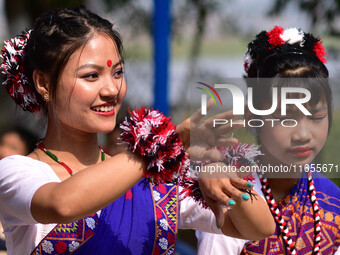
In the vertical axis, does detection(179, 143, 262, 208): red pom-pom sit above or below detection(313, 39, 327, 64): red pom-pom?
below

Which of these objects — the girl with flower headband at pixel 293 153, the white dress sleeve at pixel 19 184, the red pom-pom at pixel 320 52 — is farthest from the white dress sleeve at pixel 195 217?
the red pom-pom at pixel 320 52

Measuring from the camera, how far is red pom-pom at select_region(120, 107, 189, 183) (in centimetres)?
150

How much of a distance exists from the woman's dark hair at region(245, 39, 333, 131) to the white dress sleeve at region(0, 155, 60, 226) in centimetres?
86

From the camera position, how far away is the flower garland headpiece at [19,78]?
1.95 metres

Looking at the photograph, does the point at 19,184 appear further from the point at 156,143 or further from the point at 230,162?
the point at 230,162

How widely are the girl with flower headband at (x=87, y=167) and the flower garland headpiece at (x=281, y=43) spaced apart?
0.59 m

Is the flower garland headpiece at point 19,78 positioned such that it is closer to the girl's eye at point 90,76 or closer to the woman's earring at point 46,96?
the woman's earring at point 46,96

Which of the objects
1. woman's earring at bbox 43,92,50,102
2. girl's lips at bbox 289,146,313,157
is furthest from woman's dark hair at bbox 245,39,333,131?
woman's earring at bbox 43,92,50,102

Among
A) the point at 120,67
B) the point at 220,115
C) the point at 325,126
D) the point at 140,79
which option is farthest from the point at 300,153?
the point at 140,79

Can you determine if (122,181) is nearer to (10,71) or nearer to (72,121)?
(72,121)

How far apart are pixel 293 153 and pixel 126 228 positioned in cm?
67

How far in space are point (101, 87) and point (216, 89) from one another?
0.38 m

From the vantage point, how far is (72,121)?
1.81 metres

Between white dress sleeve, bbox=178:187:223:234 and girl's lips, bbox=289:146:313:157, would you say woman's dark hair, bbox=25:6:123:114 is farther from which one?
girl's lips, bbox=289:146:313:157
